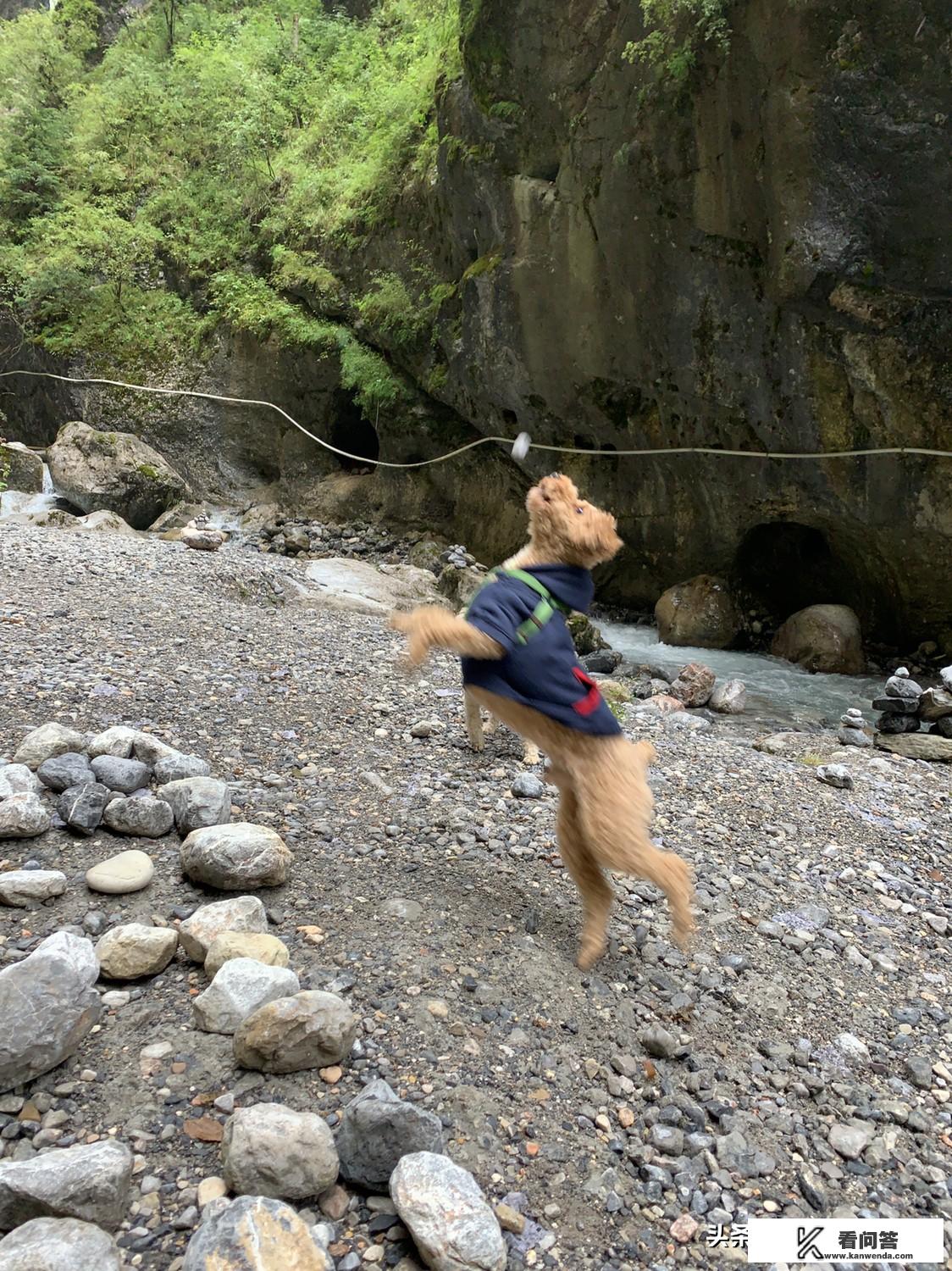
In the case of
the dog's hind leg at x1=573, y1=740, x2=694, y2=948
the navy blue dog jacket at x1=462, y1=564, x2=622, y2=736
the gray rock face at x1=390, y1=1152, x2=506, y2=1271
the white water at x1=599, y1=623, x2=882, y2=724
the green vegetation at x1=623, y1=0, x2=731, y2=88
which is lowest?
the white water at x1=599, y1=623, x2=882, y2=724

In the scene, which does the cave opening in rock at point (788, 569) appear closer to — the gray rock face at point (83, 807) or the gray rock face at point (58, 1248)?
the gray rock face at point (83, 807)

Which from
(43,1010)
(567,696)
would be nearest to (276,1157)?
(43,1010)

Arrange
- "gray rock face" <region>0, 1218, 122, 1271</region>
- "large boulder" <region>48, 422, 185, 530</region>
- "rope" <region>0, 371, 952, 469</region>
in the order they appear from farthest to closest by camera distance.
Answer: "large boulder" <region>48, 422, 185, 530</region>, "rope" <region>0, 371, 952, 469</region>, "gray rock face" <region>0, 1218, 122, 1271</region>

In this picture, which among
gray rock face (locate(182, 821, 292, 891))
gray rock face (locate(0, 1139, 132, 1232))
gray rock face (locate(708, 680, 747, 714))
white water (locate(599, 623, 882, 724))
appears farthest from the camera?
white water (locate(599, 623, 882, 724))

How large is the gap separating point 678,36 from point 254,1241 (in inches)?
361

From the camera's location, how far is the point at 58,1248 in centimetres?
147

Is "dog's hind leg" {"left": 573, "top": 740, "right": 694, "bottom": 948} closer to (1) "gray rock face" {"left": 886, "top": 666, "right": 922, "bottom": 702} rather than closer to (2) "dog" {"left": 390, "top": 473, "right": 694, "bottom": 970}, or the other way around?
(2) "dog" {"left": 390, "top": 473, "right": 694, "bottom": 970}

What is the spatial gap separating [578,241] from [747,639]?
5523 mm

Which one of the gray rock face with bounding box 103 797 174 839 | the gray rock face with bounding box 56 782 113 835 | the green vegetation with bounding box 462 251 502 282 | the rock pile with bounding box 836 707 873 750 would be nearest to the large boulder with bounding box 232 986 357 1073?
the gray rock face with bounding box 103 797 174 839

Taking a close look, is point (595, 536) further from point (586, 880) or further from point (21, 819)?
point (21, 819)

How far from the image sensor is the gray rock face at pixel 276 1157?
67.7 inches

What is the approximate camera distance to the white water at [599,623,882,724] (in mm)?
7707

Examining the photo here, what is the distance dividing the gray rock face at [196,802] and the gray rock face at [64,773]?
12.5 inches

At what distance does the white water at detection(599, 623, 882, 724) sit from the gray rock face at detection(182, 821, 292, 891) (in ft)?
19.0
